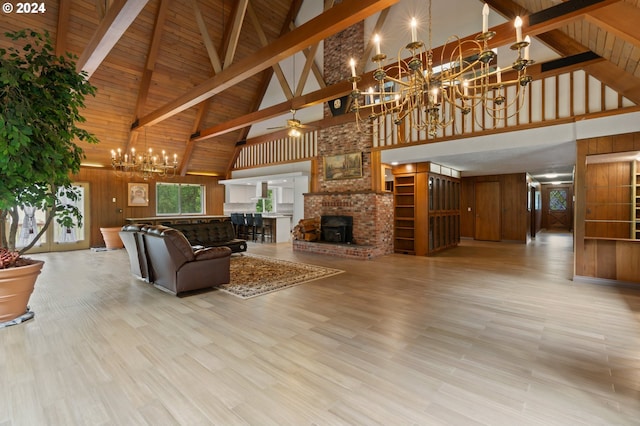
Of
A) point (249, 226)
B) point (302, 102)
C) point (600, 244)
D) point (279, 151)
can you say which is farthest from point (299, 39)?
point (249, 226)

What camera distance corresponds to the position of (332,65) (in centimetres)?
852

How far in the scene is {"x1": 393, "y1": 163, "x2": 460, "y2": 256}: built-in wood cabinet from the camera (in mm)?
7742

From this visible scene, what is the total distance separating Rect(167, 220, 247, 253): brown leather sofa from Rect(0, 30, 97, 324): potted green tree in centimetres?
357

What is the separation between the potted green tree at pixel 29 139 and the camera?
9.21 feet

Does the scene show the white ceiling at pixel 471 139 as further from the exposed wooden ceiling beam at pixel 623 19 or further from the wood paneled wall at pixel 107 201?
the wood paneled wall at pixel 107 201

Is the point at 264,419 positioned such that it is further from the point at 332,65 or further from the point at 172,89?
the point at 172,89

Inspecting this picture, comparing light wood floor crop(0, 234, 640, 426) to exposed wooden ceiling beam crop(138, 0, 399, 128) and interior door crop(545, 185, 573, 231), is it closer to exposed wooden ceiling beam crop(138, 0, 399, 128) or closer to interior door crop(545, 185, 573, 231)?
exposed wooden ceiling beam crop(138, 0, 399, 128)

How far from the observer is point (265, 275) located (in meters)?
5.51

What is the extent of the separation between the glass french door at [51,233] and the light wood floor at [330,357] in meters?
5.59

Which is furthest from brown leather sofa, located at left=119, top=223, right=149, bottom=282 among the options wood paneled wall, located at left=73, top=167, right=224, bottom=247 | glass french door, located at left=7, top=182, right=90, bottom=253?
wood paneled wall, located at left=73, top=167, right=224, bottom=247

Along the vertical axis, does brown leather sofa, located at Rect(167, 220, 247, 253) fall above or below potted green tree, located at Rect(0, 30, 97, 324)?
below

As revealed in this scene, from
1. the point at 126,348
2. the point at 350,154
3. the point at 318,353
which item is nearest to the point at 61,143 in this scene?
the point at 126,348

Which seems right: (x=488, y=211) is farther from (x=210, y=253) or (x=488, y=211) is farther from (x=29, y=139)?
(x=29, y=139)

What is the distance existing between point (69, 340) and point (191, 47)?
8.57 meters
